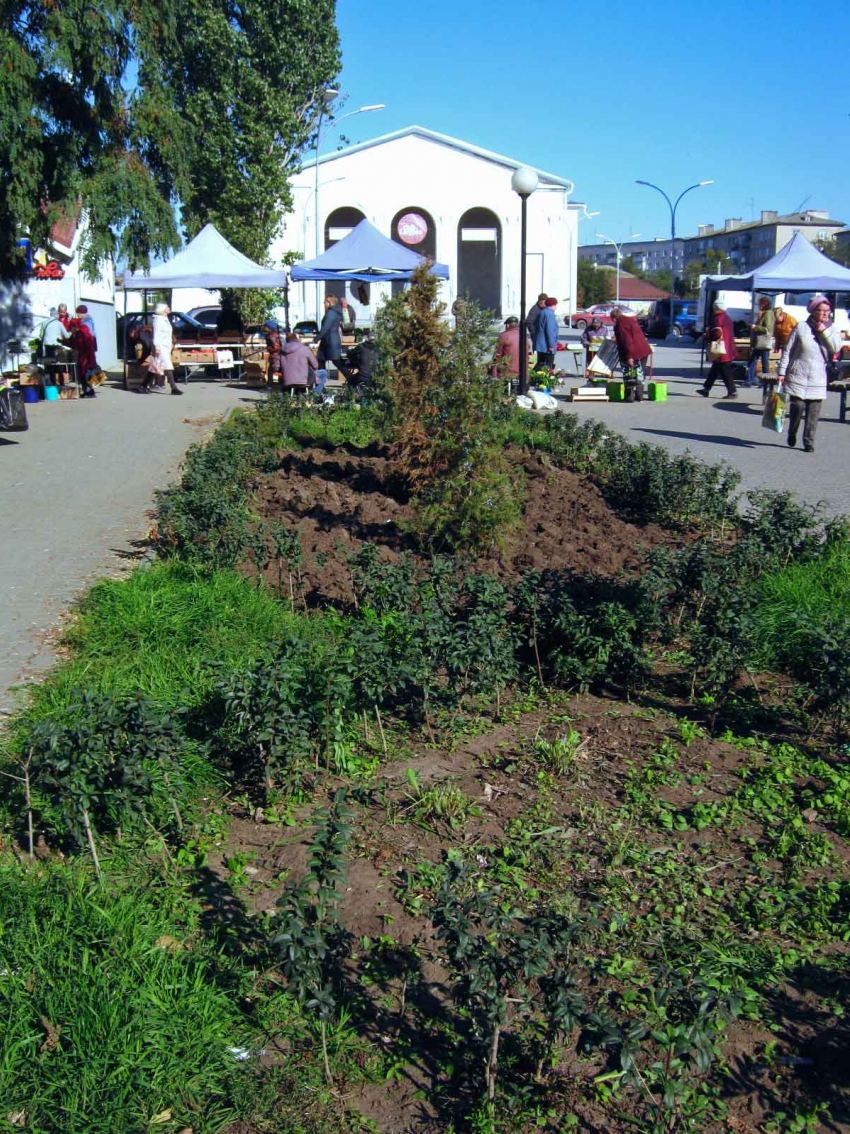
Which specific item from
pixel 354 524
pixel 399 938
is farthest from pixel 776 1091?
pixel 354 524

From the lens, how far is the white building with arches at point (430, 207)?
48.3m

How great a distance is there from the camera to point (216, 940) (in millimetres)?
3377

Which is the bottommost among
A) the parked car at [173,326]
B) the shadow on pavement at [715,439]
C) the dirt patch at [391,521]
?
the dirt patch at [391,521]

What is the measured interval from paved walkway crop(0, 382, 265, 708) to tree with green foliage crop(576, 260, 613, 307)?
210ft

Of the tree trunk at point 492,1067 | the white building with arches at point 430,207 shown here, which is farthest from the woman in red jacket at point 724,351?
the white building with arches at point 430,207

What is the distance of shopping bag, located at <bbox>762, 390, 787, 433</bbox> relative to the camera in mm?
14381

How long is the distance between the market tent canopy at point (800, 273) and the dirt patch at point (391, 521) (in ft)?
42.6

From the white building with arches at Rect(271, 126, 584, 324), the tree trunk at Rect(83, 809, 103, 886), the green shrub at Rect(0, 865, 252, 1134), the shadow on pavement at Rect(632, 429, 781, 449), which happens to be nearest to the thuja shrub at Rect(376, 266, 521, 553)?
the tree trunk at Rect(83, 809, 103, 886)

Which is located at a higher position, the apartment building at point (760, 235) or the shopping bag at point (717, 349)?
the apartment building at point (760, 235)

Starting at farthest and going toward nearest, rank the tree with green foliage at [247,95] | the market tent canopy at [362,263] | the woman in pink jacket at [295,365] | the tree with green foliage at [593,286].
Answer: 1. the tree with green foliage at [593,286]
2. the tree with green foliage at [247,95]
3. the market tent canopy at [362,263]
4. the woman in pink jacket at [295,365]

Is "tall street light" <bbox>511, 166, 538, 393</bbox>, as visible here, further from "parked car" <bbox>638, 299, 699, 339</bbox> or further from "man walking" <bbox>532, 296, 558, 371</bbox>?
"parked car" <bbox>638, 299, 699, 339</bbox>

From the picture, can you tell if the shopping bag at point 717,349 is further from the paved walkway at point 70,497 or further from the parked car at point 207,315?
the parked car at point 207,315

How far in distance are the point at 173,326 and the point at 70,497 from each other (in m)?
19.1

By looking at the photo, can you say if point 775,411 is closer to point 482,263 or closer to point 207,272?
point 207,272
